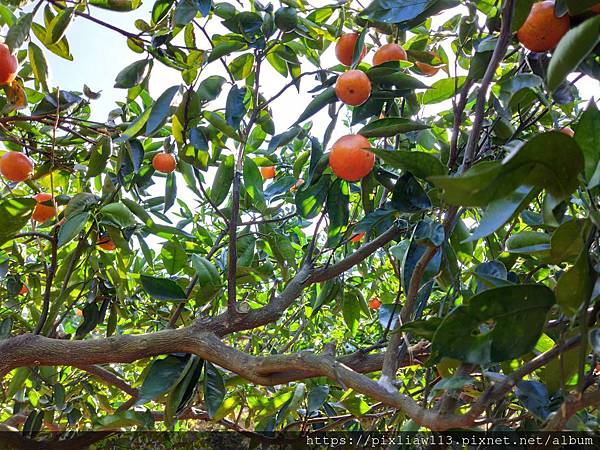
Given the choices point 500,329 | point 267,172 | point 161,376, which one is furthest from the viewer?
point 267,172

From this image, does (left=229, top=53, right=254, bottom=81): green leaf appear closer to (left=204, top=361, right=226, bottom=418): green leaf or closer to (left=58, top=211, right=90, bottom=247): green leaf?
(left=58, top=211, right=90, bottom=247): green leaf

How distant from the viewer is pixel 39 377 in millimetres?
1549

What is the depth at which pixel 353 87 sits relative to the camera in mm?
968

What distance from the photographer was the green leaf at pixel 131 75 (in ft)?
3.85

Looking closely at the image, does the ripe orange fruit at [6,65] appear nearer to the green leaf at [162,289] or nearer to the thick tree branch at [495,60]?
the green leaf at [162,289]

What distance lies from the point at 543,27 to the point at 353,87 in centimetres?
33

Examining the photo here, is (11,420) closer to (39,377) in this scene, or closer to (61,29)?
(39,377)

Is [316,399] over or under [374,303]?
under

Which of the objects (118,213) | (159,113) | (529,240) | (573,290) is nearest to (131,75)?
(159,113)

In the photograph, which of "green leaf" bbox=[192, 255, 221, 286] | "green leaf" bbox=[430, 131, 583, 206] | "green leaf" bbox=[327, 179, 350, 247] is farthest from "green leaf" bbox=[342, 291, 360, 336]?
"green leaf" bbox=[430, 131, 583, 206]

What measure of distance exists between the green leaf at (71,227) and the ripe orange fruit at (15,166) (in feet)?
1.38

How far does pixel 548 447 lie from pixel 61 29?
3.77 feet

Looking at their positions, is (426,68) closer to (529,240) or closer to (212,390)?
(529,240)

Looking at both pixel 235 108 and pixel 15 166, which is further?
pixel 15 166
